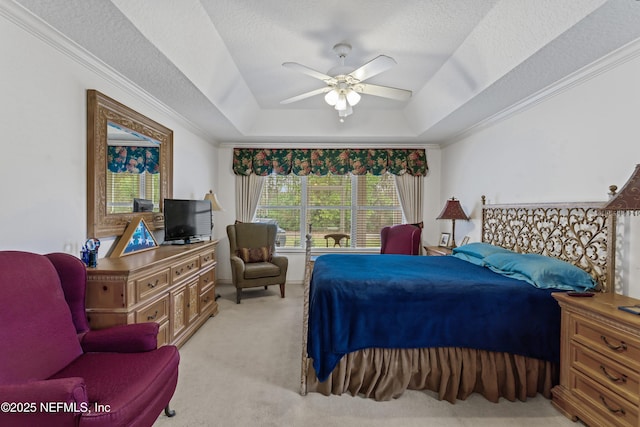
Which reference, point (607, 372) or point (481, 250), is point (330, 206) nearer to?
point (481, 250)

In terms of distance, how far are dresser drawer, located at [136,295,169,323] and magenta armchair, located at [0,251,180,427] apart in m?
0.43

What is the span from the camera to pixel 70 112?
2.24 m

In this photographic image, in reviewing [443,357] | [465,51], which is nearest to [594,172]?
[465,51]

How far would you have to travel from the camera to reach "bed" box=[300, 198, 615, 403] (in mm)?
2213

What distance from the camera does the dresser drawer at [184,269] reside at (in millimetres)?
2887

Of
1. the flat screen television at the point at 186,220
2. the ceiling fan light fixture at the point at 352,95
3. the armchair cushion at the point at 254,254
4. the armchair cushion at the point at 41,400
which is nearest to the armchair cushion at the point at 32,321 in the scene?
the armchair cushion at the point at 41,400

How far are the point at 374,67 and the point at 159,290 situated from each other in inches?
98.6

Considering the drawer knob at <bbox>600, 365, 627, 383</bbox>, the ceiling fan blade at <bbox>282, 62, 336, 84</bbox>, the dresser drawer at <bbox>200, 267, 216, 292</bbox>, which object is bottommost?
the drawer knob at <bbox>600, 365, 627, 383</bbox>

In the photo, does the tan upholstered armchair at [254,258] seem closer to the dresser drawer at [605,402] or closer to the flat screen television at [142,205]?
the flat screen television at [142,205]

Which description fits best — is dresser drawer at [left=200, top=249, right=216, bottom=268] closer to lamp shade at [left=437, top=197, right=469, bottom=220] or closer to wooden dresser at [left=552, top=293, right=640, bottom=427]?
lamp shade at [left=437, top=197, right=469, bottom=220]

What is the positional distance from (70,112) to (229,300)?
9.97ft

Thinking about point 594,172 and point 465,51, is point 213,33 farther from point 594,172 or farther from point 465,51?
point 594,172

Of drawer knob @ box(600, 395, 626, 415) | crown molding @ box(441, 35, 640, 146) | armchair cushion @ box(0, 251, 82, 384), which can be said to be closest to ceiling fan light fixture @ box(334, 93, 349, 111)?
crown molding @ box(441, 35, 640, 146)

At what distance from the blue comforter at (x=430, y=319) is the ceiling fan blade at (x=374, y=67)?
1.66 metres
